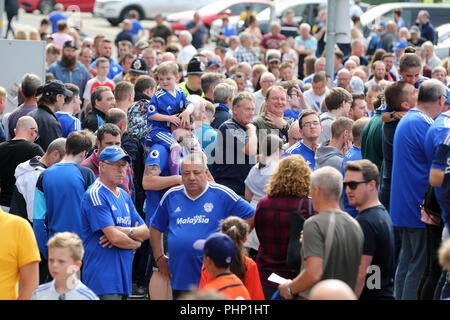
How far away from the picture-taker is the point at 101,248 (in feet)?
21.3

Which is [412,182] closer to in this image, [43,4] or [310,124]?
[310,124]

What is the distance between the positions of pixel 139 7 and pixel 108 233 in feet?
85.9

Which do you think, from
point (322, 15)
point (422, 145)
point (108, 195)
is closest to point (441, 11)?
point (322, 15)

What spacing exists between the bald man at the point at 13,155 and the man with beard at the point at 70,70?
5831 mm

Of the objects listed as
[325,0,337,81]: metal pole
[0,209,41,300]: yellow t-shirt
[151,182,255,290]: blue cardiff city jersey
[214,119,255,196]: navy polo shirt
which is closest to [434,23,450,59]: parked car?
[325,0,337,81]: metal pole

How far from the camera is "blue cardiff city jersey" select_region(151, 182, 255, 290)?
20.9ft

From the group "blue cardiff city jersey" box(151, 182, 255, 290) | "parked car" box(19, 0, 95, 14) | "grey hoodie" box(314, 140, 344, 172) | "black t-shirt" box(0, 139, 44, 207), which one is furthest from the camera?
"parked car" box(19, 0, 95, 14)

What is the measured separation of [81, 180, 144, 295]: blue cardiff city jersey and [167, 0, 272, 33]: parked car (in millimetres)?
21699

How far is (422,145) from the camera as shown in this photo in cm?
726

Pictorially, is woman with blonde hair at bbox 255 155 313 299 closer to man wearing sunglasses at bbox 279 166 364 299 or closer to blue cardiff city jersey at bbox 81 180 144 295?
man wearing sunglasses at bbox 279 166 364 299

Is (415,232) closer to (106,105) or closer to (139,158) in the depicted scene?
(139,158)

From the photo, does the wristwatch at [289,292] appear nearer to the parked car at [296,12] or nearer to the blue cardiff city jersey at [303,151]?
the blue cardiff city jersey at [303,151]

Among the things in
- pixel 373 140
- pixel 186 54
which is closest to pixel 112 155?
pixel 373 140

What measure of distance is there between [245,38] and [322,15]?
5971 millimetres
